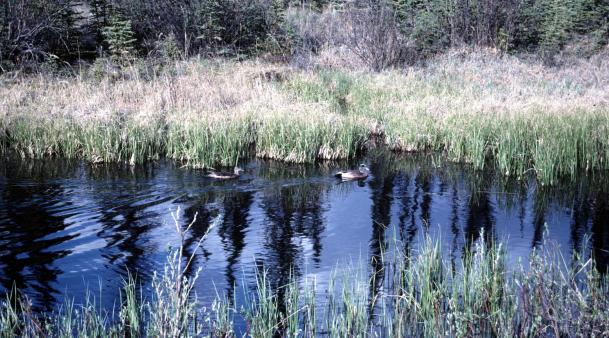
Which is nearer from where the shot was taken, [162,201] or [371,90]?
[162,201]

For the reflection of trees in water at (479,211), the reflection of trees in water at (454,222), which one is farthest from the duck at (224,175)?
the reflection of trees in water at (479,211)

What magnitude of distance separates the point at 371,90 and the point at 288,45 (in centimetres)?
718

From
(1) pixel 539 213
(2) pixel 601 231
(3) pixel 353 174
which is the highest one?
(3) pixel 353 174

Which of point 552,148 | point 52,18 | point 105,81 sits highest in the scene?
point 52,18

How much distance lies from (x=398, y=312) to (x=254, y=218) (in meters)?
3.96

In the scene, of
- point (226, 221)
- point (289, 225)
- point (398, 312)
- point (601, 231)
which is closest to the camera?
point (398, 312)

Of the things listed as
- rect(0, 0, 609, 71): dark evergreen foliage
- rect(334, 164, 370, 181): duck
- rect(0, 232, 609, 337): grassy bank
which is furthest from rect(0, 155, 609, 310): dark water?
rect(0, 0, 609, 71): dark evergreen foliage

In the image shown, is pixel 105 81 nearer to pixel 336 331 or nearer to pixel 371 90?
pixel 371 90

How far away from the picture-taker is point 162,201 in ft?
32.9

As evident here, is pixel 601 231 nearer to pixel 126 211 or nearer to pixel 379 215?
pixel 379 215

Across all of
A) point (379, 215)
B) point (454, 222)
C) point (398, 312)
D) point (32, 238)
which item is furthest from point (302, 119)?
point (398, 312)

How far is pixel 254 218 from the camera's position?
9.38 m

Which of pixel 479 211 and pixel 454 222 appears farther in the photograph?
pixel 479 211

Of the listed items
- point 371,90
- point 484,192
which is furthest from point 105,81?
point 484,192
